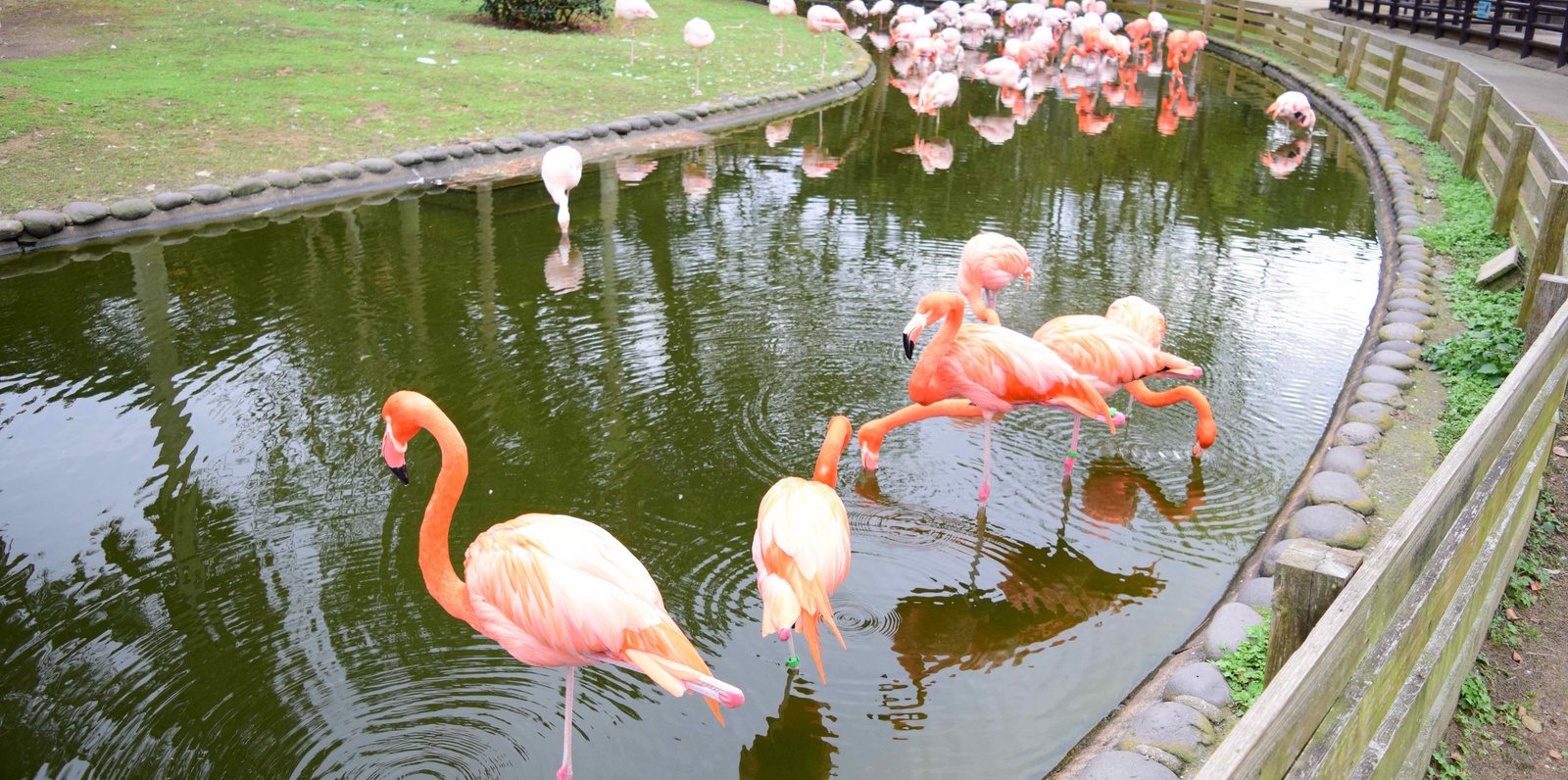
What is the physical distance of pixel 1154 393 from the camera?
18.0ft

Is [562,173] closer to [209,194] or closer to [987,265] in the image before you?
[209,194]

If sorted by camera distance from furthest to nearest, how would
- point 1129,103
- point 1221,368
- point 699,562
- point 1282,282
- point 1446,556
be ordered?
1. point 1129,103
2. point 1282,282
3. point 1221,368
4. point 699,562
5. point 1446,556

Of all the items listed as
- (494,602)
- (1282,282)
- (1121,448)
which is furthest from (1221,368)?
(494,602)

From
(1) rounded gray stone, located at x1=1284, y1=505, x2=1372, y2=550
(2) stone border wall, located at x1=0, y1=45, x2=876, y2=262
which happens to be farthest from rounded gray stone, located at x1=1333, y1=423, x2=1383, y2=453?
(2) stone border wall, located at x1=0, y1=45, x2=876, y2=262

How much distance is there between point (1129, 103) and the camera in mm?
16188

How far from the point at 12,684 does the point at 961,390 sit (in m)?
3.64

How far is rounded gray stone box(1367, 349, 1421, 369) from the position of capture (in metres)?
5.86

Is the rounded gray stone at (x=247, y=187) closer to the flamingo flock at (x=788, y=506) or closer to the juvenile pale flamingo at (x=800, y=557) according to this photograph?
the flamingo flock at (x=788, y=506)

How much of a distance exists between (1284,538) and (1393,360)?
2098mm

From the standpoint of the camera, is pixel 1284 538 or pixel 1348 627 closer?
pixel 1348 627

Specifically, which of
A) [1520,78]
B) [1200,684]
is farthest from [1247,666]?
[1520,78]

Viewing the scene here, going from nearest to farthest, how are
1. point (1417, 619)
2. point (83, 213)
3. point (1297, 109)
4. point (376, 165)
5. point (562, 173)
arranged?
point (1417, 619) < point (83, 213) < point (562, 173) < point (376, 165) < point (1297, 109)

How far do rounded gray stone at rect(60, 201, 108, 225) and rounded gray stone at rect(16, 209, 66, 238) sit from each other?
63 mm

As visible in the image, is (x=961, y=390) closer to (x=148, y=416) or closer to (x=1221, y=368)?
(x=1221, y=368)
